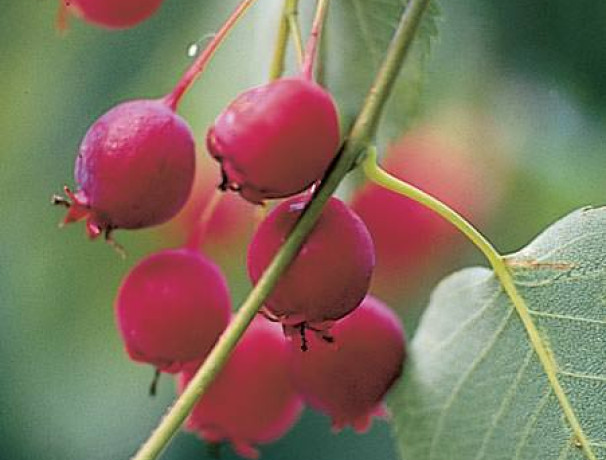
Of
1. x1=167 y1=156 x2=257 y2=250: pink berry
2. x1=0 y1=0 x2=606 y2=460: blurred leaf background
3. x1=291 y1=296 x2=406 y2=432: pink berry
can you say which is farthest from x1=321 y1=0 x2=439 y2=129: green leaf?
x1=167 y1=156 x2=257 y2=250: pink berry


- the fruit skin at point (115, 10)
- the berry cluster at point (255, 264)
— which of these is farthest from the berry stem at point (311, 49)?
the fruit skin at point (115, 10)

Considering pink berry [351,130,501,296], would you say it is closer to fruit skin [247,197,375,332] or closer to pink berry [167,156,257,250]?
pink berry [167,156,257,250]

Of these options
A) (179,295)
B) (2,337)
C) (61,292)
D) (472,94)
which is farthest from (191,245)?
(2,337)

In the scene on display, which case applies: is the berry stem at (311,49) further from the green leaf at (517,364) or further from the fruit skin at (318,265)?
the green leaf at (517,364)

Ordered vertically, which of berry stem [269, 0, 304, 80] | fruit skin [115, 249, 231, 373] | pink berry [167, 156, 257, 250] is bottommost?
pink berry [167, 156, 257, 250]

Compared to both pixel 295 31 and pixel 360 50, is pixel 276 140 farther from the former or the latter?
pixel 360 50

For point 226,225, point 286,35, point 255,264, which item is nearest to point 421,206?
point 226,225
